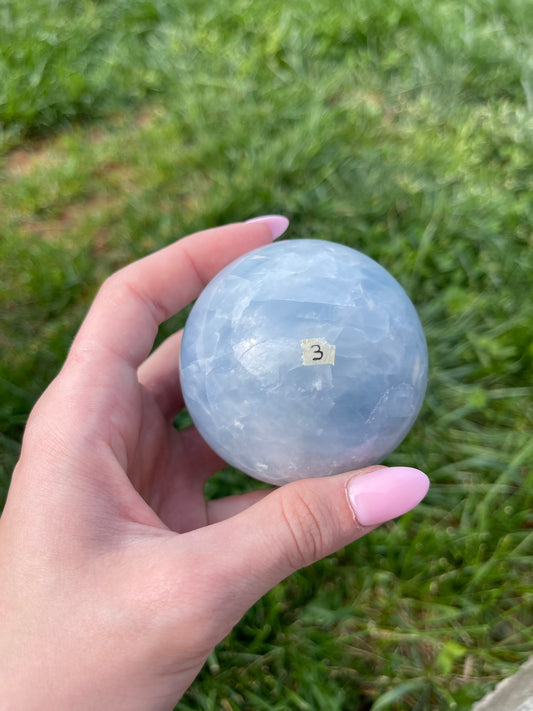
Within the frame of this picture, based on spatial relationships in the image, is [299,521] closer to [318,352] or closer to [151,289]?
[318,352]

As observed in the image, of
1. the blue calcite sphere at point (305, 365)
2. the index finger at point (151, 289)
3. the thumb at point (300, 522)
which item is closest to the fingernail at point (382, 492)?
the thumb at point (300, 522)

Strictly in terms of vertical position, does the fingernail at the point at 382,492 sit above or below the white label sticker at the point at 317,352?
below

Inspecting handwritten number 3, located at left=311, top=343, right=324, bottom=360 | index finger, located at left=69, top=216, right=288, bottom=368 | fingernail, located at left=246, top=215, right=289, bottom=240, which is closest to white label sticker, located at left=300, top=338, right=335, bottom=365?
handwritten number 3, located at left=311, top=343, right=324, bottom=360

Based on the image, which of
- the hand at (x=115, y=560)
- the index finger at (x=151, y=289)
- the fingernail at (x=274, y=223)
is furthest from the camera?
the fingernail at (x=274, y=223)

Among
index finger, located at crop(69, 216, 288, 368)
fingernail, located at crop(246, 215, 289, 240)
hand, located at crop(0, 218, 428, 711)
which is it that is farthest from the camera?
fingernail, located at crop(246, 215, 289, 240)

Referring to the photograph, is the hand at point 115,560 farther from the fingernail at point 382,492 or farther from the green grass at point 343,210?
the green grass at point 343,210

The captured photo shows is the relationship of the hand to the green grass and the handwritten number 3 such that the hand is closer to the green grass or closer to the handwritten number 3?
the handwritten number 3

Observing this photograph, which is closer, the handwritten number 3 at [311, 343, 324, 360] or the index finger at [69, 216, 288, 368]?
the handwritten number 3 at [311, 343, 324, 360]
